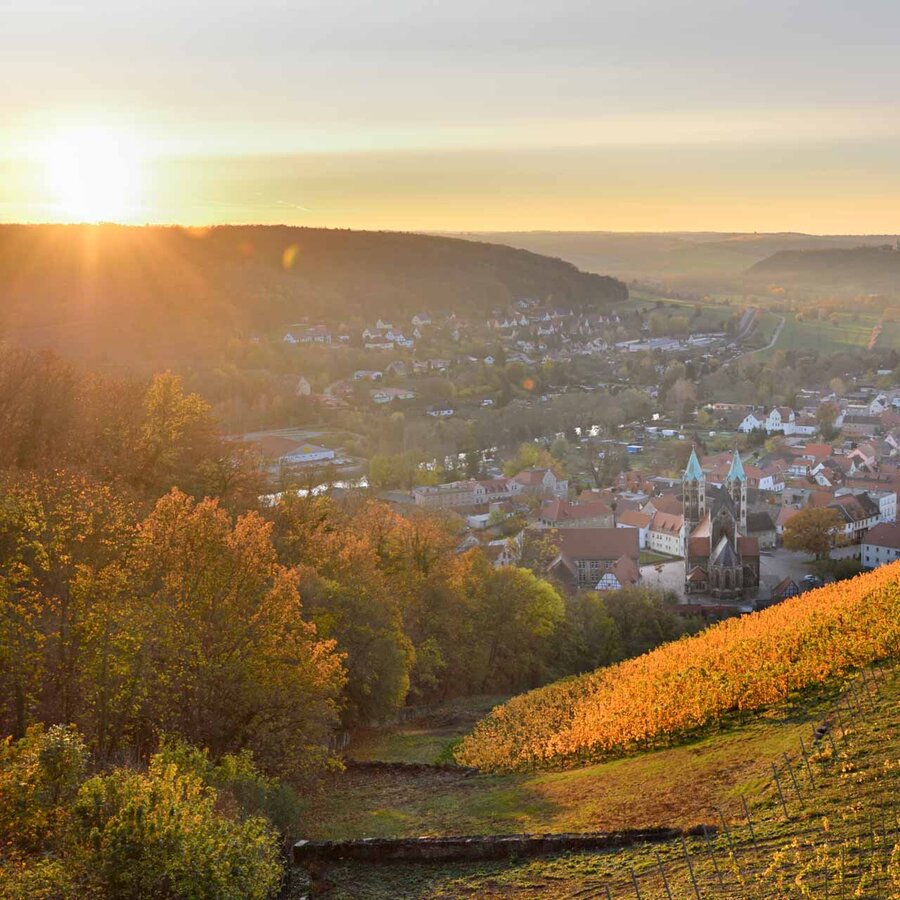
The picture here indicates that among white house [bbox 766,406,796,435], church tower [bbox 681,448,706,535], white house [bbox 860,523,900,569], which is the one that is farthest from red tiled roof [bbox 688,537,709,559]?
white house [bbox 766,406,796,435]

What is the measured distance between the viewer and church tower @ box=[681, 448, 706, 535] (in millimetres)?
54656

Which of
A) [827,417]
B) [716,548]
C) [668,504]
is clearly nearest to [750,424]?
[827,417]

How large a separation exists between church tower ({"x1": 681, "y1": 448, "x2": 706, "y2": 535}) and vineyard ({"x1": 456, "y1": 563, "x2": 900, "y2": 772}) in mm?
29430

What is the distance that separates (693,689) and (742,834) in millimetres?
7434

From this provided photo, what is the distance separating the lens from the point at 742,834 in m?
12.6

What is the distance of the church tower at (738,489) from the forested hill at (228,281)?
113 feet

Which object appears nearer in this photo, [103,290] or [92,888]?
[92,888]

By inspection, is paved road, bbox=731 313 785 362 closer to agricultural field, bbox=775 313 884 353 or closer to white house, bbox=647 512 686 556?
agricultural field, bbox=775 313 884 353

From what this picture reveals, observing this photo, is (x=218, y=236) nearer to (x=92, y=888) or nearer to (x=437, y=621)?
(x=437, y=621)

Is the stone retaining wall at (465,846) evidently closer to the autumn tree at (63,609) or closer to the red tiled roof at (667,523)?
the autumn tree at (63,609)

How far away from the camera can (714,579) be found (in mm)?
50406

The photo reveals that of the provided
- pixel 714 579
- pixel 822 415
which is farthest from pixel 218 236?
pixel 714 579

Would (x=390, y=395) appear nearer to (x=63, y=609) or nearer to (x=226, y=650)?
(x=226, y=650)

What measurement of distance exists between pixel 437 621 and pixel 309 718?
38.9 feet
